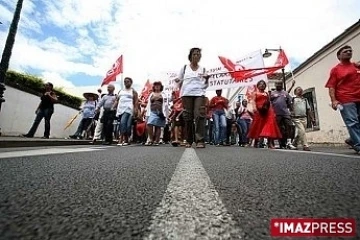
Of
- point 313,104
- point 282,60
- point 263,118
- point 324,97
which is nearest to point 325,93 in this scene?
point 324,97

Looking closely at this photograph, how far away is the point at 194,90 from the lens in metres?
6.27

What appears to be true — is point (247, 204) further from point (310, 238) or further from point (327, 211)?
point (310, 238)

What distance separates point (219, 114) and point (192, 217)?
31.7 ft

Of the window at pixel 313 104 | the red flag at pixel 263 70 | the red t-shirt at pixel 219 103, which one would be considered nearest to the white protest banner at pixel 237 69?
the red flag at pixel 263 70

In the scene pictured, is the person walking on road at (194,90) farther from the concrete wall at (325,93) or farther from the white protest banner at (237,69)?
the concrete wall at (325,93)

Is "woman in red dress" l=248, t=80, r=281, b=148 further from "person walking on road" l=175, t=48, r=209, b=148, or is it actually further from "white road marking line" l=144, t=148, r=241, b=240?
"white road marking line" l=144, t=148, r=241, b=240

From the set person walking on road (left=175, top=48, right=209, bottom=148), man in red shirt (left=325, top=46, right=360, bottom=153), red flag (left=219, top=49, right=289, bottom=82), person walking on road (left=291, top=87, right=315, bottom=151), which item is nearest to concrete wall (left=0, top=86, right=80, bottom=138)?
person walking on road (left=175, top=48, right=209, bottom=148)

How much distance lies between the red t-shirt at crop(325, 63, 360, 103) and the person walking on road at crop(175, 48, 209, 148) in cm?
225

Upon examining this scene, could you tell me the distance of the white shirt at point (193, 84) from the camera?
6270mm

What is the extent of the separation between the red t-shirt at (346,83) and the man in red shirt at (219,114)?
5.20 meters

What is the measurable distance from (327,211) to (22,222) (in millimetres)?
915

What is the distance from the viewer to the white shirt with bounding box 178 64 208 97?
6.27m

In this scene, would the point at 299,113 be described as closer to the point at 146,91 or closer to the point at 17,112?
the point at 146,91

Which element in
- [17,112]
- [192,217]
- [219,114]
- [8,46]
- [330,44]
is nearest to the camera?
[192,217]
